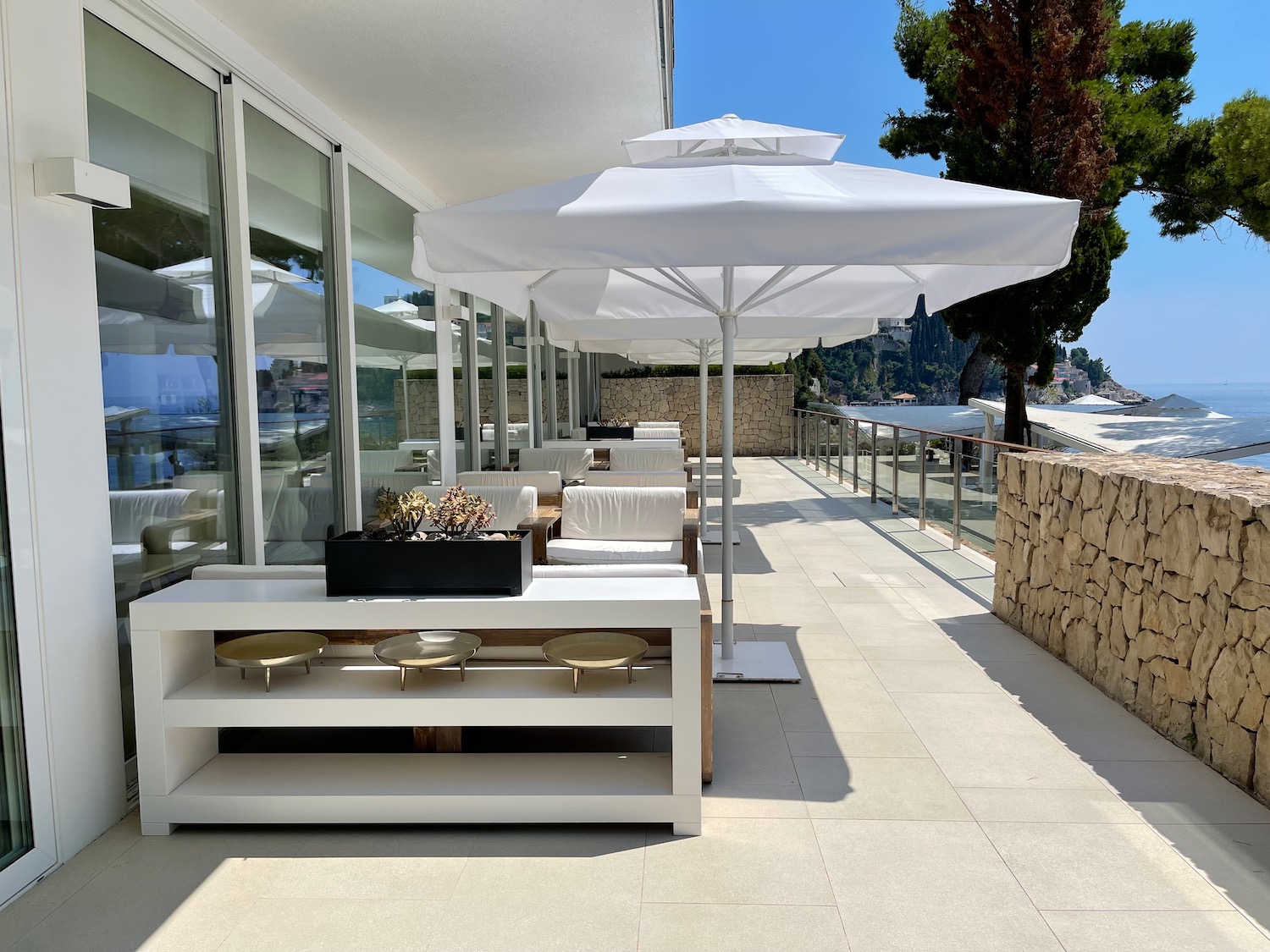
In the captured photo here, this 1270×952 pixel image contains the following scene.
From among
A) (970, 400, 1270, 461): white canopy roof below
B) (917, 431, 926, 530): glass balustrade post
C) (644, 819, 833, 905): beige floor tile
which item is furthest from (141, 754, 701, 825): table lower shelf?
(970, 400, 1270, 461): white canopy roof below

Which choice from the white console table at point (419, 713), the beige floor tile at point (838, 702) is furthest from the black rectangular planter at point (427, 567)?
the beige floor tile at point (838, 702)

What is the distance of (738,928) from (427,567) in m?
1.39

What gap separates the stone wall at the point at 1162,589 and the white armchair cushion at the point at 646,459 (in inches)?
166

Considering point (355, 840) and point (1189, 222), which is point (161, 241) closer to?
point (355, 840)

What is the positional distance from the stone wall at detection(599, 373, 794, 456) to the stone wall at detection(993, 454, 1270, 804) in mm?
13724

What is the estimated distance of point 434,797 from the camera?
2791mm

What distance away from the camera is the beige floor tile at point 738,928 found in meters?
2.19

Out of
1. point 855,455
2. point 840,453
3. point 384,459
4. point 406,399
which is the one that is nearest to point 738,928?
point 384,459

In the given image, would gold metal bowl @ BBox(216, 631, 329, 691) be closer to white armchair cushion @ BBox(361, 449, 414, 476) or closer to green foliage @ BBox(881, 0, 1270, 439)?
white armchair cushion @ BBox(361, 449, 414, 476)

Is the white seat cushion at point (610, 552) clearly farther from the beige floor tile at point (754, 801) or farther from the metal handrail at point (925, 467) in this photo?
the metal handrail at point (925, 467)

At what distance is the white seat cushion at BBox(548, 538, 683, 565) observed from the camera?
5066 millimetres

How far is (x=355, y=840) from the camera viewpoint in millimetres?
2768

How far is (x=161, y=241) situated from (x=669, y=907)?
2.78m

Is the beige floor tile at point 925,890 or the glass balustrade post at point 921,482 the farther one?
the glass balustrade post at point 921,482
